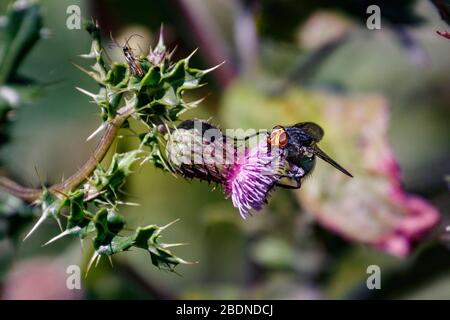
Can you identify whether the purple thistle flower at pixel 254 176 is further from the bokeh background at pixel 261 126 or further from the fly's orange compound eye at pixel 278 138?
the bokeh background at pixel 261 126

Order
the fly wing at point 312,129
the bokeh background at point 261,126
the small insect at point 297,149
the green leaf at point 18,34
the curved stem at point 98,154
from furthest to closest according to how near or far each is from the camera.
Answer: the bokeh background at point 261,126, the green leaf at point 18,34, the fly wing at point 312,129, the small insect at point 297,149, the curved stem at point 98,154

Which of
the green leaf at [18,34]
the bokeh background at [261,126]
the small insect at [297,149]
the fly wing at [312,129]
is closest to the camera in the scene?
the small insect at [297,149]

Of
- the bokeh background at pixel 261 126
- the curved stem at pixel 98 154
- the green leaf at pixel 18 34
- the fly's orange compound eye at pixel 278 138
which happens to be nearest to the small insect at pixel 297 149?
the fly's orange compound eye at pixel 278 138

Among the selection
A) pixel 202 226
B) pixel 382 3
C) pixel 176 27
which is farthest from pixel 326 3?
pixel 202 226

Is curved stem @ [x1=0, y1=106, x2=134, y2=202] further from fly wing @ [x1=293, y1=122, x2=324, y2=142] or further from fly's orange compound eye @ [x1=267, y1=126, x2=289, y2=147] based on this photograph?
fly wing @ [x1=293, y1=122, x2=324, y2=142]

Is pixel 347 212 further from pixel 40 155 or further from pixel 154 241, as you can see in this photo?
pixel 40 155

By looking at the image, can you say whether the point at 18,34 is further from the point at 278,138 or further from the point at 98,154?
the point at 278,138
